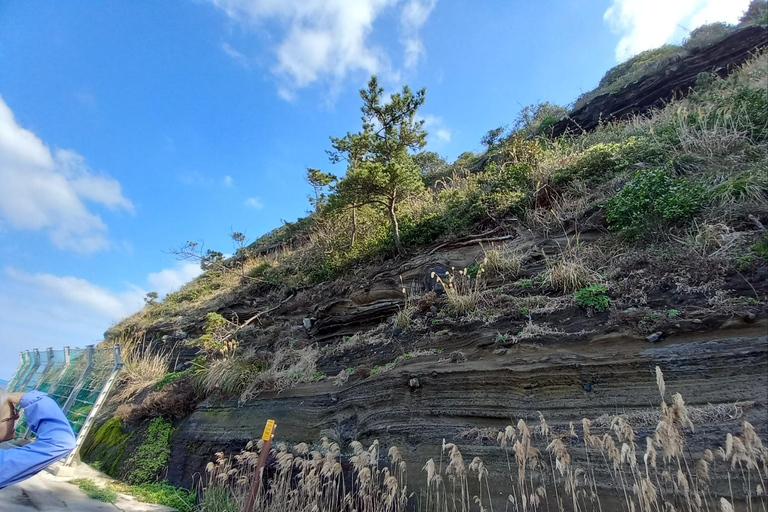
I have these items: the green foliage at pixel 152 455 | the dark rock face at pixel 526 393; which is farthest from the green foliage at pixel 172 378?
the dark rock face at pixel 526 393

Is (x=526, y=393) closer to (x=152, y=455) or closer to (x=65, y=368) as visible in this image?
(x=152, y=455)

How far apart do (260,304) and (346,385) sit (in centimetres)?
702

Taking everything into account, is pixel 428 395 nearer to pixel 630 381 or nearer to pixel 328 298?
pixel 630 381

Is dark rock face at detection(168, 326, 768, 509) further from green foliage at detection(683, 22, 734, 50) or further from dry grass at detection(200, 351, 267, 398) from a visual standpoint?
green foliage at detection(683, 22, 734, 50)

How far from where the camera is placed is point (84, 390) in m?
8.59

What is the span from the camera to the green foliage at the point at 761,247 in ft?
11.5

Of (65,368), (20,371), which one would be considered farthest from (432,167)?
(20,371)

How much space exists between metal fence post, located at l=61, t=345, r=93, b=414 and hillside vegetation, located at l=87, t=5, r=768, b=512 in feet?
3.45

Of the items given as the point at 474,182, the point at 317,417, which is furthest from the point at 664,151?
the point at 317,417

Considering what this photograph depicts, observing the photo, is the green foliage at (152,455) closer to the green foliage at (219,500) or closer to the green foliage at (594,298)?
the green foliage at (219,500)

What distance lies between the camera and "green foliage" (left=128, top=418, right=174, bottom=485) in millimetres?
6910

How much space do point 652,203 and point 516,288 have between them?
2.12 m

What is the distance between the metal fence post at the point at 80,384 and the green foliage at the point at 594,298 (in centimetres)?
1068

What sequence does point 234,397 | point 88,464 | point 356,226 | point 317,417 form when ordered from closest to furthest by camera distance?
point 317,417, point 234,397, point 88,464, point 356,226
